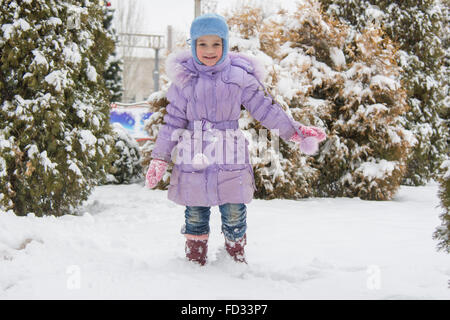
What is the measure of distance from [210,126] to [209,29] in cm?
61

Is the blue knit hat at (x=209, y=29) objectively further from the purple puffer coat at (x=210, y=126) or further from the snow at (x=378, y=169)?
the snow at (x=378, y=169)

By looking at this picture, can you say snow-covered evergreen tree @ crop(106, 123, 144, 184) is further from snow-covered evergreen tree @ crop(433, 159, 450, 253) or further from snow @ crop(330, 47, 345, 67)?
snow-covered evergreen tree @ crop(433, 159, 450, 253)

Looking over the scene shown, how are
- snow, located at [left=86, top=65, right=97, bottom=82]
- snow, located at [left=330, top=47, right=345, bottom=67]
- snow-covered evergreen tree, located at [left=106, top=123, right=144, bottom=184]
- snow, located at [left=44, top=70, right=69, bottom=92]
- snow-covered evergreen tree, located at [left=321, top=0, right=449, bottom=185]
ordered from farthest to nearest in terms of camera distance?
1. snow-covered evergreen tree, located at [left=321, top=0, right=449, bottom=185]
2. snow-covered evergreen tree, located at [left=106, top=123, right=144, bottom=184]
3. snow, located at [left=330, top=47, right=345, bottom=67]
4. snow, located at [left=86, top=65, right=97, bottom=82]
5. snow, located at [left=44, top=70, right=69, bottom=92]

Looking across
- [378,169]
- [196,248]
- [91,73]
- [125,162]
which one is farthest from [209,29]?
[125,162]

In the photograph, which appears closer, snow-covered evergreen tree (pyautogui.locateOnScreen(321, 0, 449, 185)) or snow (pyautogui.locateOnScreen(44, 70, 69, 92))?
snow (pyautogui.locateOnScreen(44, 70, 69, 92))

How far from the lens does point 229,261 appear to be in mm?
2900

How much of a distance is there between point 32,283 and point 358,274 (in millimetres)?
1942

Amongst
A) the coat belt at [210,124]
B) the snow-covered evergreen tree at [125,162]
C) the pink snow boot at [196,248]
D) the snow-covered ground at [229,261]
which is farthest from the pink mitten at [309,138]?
the snow-covered evergreen tree at [125,162]

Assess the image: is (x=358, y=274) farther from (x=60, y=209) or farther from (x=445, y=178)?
(x=60, y=209)

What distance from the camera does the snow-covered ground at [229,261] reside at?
233cm

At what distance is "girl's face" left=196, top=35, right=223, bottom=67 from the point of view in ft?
9.00

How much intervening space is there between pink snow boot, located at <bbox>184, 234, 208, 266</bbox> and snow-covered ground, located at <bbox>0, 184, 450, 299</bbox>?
0.06 meters

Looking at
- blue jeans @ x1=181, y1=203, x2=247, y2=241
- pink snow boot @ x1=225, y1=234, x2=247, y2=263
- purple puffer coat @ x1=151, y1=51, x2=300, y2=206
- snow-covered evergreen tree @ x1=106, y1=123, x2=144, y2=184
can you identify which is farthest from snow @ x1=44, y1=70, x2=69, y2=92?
snow-covered evergreen tree @ x1=106, y1=123, x2=144, y2=184
